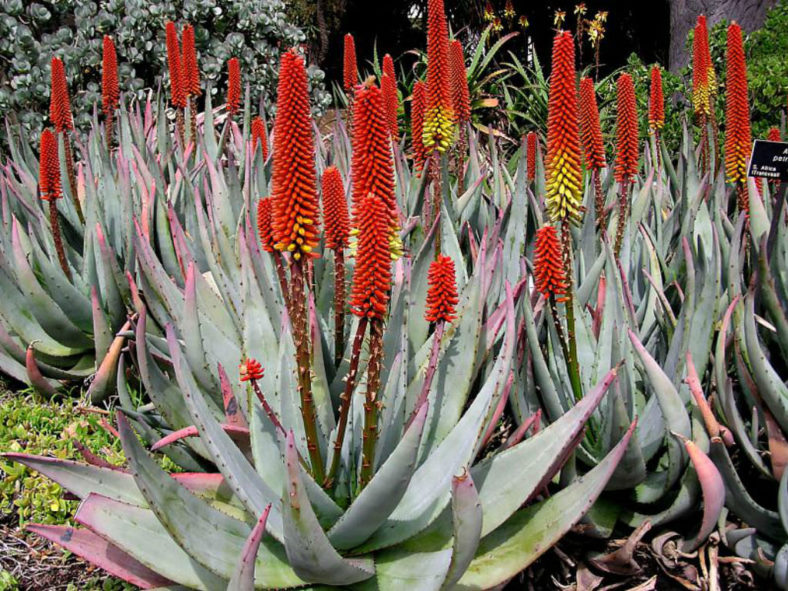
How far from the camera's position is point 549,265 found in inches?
91.2

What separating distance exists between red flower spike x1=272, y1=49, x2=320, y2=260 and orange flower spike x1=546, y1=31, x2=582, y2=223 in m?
0.96

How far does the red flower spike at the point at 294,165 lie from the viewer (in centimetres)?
180

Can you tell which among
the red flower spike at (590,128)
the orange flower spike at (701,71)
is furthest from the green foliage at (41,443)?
the orange flower spike at (701,71)

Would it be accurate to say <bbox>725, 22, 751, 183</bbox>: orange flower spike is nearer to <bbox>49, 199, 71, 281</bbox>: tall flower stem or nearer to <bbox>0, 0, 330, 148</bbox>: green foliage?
<bbox>49, 199, 71, 281</bbox>: tall flower stem

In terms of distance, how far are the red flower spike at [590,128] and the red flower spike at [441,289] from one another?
1426 mm

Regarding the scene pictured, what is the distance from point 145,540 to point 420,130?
84.9 inches

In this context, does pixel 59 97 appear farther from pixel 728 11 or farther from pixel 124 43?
pixel 728 11

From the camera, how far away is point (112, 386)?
3490 mm

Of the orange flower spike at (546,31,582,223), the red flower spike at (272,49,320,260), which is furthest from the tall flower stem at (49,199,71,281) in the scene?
the orange flower spike at (546,31,582,223)

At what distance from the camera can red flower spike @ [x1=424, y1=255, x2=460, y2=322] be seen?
6.52 feet

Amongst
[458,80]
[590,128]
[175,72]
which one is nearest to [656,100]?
[458,80]

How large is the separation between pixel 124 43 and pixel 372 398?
255 inches

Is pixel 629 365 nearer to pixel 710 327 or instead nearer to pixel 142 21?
pixel 710 327

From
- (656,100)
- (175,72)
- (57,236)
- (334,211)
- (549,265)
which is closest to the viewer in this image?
(334,211)
